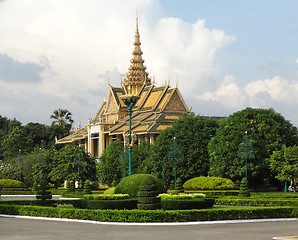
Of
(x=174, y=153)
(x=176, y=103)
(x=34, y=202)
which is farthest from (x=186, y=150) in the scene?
(x=34, y=202)

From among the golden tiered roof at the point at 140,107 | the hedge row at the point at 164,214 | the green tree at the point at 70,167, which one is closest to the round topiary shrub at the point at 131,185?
the hedge row at the point at 164,214

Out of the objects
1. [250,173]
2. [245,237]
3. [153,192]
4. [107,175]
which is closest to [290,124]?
[250,173]

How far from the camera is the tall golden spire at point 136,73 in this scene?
10150 cm

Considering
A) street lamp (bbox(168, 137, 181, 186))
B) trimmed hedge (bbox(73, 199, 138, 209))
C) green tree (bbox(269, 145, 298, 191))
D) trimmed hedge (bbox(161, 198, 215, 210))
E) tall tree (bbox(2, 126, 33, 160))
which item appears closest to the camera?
trimmed hedge (bbox(73, 199, 138, 209))

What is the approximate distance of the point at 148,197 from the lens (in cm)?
2697

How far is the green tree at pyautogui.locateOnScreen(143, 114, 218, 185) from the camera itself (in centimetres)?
6231

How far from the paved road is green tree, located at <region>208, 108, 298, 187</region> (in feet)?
99.4

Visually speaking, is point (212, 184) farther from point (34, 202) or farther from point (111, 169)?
point (111, 169)

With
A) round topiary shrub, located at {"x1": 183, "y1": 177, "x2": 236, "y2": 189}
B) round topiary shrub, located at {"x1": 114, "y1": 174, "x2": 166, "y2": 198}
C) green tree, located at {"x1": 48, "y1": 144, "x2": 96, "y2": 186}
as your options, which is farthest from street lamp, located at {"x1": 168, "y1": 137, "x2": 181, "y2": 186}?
round topiary shrub, located at {"x1": 114, "y1": 174, "x2": 166, "y2": 198}

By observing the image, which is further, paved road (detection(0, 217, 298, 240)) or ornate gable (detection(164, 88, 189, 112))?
ornate gable (detection(164, 88, 189, 112))

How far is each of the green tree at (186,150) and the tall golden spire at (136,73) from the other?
36.4 meters

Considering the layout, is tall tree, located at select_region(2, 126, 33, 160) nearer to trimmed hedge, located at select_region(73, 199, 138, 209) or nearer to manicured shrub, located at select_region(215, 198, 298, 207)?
manicured shrub, located at select_region(215, 198, 298, 207)

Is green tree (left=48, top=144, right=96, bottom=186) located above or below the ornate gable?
below

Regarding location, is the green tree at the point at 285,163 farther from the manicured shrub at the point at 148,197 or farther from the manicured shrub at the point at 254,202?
the manicured shrub at the point at 148,197
